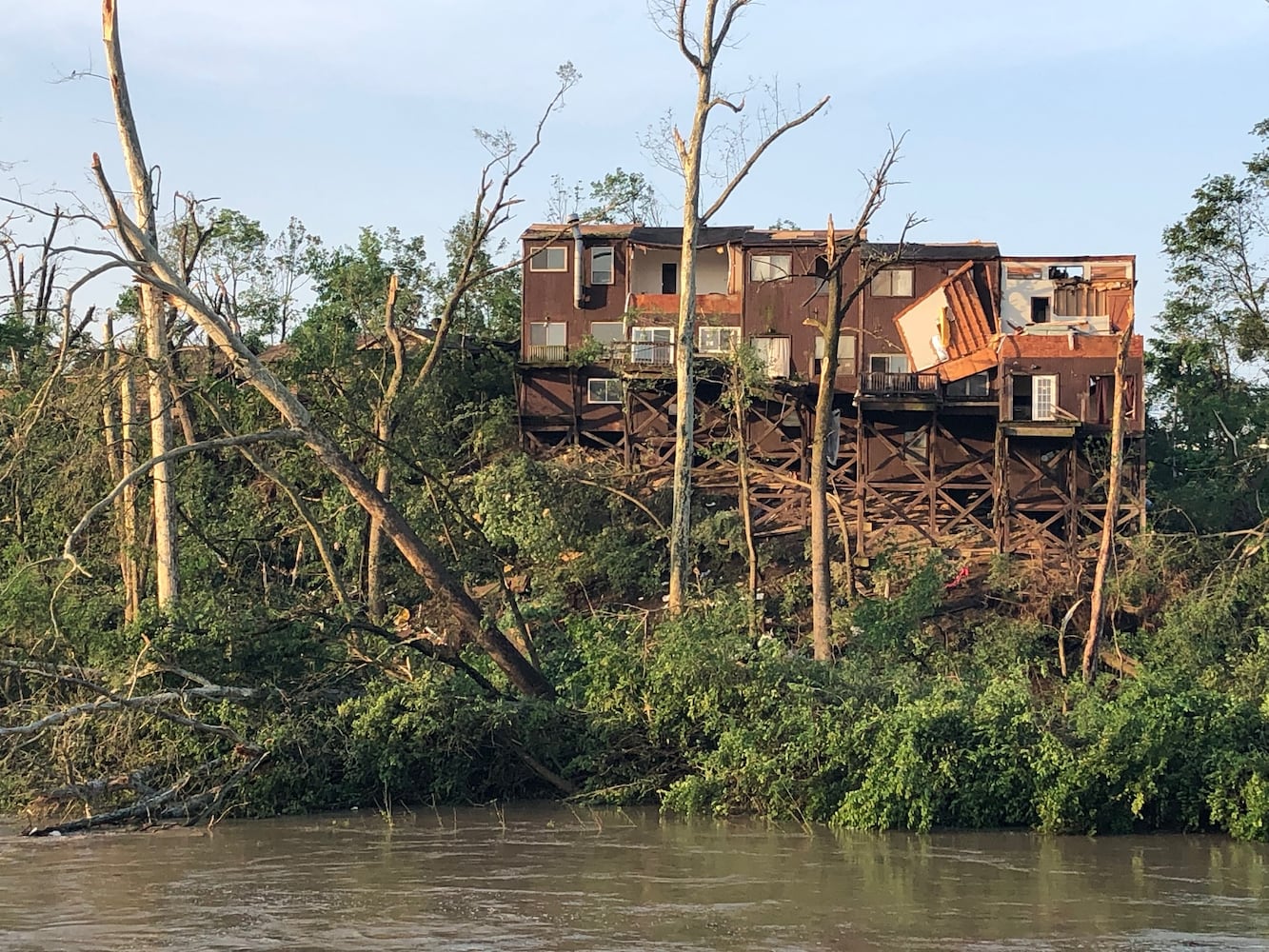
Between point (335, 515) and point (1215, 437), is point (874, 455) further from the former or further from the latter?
point (335, 515)

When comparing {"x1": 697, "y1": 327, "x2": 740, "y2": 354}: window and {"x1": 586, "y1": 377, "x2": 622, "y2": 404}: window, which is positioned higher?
{"x1": 697, "y1": 327, "x2": 740, "y2": 354}: window

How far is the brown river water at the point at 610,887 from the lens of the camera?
10734 millimetres

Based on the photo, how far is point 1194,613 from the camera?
24.5 meters

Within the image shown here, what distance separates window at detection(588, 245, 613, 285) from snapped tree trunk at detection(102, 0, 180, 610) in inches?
653

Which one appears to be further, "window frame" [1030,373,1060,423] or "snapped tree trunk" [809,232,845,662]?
"window frame" [1030,373,1060,423]

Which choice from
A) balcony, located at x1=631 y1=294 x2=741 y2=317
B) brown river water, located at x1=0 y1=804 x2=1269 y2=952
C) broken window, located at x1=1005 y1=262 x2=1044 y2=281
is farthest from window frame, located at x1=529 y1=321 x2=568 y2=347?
brown river water, located at x1=0 y1=804 x2=1269 y2=952

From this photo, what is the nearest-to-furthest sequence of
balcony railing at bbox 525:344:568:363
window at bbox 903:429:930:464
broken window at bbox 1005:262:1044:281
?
window at bbox 903:429:930:464 → broken window at bbox 1005:262:1044:281 → balcony railing at bbox 525:344:568:363

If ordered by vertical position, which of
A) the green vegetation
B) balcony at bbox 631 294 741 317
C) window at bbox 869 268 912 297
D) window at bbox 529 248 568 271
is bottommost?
the green vegetation

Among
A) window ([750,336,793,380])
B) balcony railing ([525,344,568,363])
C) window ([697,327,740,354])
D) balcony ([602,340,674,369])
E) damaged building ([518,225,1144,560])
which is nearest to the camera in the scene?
damaged building ([518,225,1144,560])

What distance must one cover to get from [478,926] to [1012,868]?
487 centimetres

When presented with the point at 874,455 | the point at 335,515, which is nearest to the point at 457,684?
the point at 335,515

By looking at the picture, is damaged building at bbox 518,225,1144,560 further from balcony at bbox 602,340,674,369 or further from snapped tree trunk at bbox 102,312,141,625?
snapped tree trunk at bbox 102,312,141,625

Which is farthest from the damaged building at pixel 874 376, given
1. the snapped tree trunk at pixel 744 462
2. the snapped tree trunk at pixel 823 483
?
the snapped tree trunk at pixel 823 483

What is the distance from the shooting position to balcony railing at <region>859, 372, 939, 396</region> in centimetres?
3400
